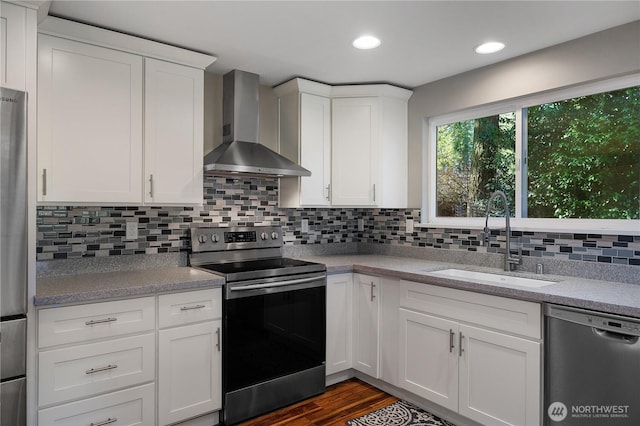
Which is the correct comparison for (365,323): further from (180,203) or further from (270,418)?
(180,203)

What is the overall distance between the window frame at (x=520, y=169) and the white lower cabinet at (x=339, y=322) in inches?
33.8

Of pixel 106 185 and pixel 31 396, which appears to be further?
pixel 106 185

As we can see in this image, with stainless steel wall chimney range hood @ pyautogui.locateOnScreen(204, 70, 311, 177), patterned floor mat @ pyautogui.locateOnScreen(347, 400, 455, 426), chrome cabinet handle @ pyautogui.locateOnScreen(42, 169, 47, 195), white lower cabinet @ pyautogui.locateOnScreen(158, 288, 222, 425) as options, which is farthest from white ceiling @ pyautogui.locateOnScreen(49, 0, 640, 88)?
patterned floor mat @ pyautogui.locateOnScreen(347, 400, 455, 426)

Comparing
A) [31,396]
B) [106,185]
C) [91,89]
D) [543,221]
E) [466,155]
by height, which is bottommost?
[31,396]

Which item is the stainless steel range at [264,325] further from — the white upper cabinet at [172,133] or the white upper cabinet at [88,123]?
the white upper cabinet at [88,123]

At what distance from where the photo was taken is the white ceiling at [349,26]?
1926 millimetres

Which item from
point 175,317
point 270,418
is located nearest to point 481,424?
point 270,418

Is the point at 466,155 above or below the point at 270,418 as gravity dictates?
above

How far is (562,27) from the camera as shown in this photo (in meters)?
2.14

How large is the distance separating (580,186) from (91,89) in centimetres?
288

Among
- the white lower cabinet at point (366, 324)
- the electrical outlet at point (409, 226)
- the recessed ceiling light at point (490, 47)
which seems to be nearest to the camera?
the recessed ceiling light at point (490, 47)

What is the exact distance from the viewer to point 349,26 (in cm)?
214

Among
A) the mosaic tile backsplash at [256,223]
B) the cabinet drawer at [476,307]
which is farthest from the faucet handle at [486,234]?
the cabinet drawer at [476,307]

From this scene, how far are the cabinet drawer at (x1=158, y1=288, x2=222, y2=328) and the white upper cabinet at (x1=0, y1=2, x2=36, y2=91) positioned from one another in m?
1.19
